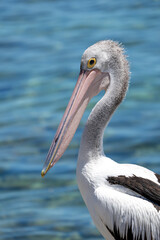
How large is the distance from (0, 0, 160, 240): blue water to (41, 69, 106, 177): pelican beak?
2.02 metres

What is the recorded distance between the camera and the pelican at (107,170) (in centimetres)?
507

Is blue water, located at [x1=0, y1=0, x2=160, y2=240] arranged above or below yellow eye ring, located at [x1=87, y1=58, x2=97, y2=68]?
below

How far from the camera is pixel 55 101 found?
33.4 ft

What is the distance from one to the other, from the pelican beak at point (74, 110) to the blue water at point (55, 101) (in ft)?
6.61

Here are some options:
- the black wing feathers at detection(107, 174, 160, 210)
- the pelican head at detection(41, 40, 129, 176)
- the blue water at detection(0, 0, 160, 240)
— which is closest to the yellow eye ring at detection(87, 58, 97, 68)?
the pelican head at detection(41, 40, 129, 176)

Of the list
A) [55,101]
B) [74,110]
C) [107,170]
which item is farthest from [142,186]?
[55,101]

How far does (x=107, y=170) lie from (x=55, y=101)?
5037mm

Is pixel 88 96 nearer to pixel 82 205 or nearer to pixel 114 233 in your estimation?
pixel 114 233

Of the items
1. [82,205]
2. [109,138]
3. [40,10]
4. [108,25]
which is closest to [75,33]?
[108,25]

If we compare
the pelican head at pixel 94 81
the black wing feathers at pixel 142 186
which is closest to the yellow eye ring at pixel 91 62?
the pelican head at pixel 94 81

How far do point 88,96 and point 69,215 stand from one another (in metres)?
2.32

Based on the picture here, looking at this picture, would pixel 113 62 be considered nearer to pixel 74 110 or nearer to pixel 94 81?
pixel 94 81

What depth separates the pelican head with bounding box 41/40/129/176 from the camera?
534cm

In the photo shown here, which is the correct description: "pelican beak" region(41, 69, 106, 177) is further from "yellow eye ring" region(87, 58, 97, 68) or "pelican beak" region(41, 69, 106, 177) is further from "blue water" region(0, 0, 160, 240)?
"blue water" region(0, 0, 160, 240)
